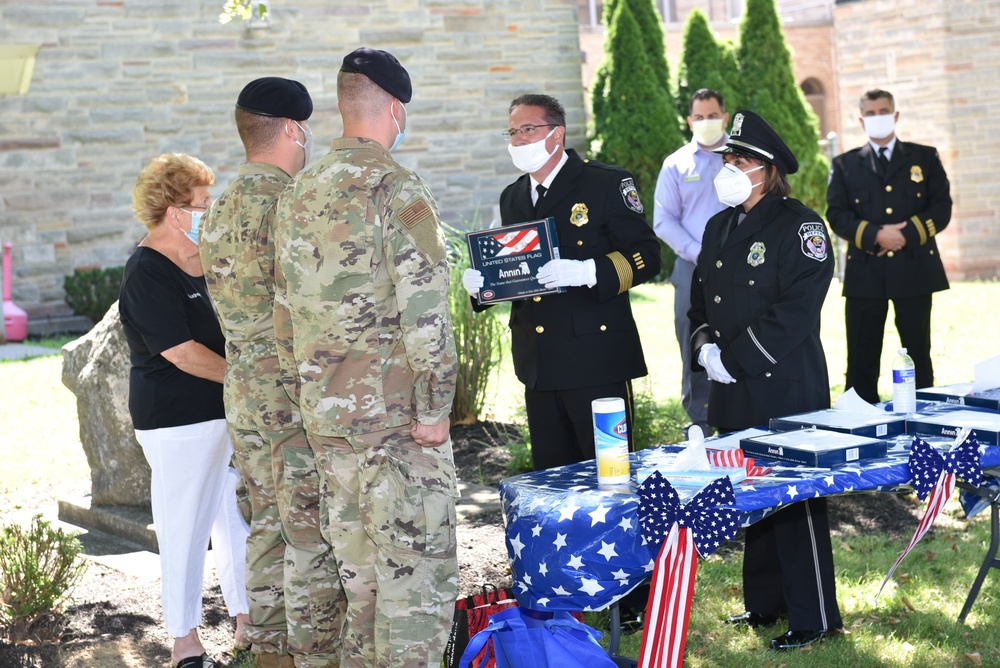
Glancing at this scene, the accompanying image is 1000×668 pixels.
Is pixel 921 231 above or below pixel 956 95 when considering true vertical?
below

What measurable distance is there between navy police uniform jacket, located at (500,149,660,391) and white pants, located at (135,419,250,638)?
1.33 metres

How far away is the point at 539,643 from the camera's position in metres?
3.42

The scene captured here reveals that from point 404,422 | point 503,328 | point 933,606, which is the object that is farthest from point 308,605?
point 503,328

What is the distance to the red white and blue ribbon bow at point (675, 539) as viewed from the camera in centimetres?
312

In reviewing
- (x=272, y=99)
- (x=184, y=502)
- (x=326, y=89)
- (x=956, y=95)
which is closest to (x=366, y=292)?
(x=272, y=99)

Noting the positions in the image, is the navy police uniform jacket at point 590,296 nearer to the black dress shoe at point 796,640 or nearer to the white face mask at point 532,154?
the white face mask at point 532,154

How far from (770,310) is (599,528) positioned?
133 cm

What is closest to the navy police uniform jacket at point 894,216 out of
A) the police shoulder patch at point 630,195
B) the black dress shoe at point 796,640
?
the police shoulder patch at point 630,195

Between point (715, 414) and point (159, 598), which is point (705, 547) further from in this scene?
point (159, 598)

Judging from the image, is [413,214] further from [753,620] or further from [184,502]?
[753,620]

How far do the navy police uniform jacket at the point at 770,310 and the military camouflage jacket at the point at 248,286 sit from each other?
5.44ft

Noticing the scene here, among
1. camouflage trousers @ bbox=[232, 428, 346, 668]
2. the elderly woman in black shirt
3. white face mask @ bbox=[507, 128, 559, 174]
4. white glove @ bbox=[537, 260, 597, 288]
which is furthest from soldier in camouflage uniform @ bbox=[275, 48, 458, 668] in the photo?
white face mask @ bbox=[507, 128, 559, 174]

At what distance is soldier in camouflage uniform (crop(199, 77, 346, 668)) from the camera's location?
3.71 metres

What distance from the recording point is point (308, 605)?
371 centimetres
